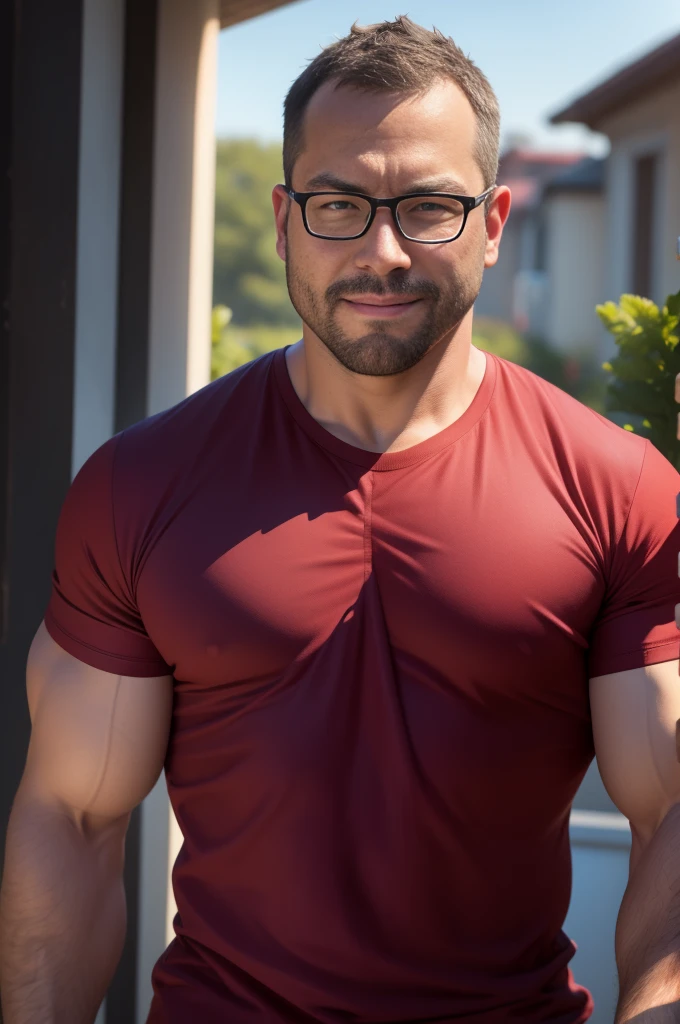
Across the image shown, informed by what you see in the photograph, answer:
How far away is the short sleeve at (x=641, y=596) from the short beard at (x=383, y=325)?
1.19 ft

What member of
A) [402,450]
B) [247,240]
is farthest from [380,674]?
[247,240]

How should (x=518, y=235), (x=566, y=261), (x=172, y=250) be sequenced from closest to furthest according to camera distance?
(x=172, y=250)
(x=566, y=261)
(x=518, y=235)

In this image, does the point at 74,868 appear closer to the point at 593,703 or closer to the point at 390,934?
the point at 390,934

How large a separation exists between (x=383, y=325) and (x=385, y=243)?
110 mm

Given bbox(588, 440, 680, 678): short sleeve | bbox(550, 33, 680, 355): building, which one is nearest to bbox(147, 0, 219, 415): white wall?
bbox(588, 440, 680, 678): short sleeve

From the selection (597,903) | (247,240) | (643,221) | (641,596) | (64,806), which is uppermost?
(247,240)

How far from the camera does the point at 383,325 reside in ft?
5.35

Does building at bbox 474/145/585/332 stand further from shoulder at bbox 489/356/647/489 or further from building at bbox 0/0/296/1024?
shoulder at bbox 489/356/647/489

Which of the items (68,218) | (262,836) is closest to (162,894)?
(262,836)

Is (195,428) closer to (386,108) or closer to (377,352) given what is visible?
(377,352)

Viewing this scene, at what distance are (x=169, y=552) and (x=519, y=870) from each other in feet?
2.16

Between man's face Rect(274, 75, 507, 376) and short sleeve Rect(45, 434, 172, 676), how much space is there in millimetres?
408

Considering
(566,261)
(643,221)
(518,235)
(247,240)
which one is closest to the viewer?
(643,221)

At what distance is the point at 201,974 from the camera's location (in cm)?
167
